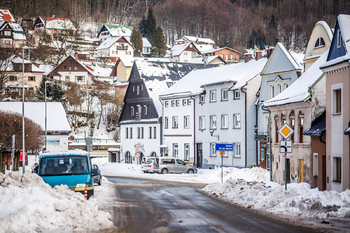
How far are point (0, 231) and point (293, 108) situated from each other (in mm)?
20412

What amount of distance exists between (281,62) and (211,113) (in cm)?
1503

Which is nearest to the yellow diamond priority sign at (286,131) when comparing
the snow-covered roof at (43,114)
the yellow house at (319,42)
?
the yellow house at (319,42)

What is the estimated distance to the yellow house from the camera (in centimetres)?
3297

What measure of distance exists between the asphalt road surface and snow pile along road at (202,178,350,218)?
2.72 ft

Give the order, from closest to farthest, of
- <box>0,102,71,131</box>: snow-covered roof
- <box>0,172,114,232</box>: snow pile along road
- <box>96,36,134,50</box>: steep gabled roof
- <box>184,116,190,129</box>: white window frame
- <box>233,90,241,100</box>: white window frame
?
<box>0,172,114,232</box>: snow pile along road → <box>233,90,241,100</box>: white window frame → <box>184,116,190,129</box>: white window frame → <box>0,102,71,131</box>: snow-covered roof → <box>96,36,134,50</box>: steep gabled roof

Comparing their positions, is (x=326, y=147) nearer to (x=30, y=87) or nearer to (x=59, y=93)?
(x=59, y=93)

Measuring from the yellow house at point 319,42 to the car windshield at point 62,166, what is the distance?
18.5 meters

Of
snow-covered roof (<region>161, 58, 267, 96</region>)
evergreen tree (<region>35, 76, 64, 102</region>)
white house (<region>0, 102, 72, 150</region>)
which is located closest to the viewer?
snow-covered roof (<region>161, 58, 267, 96</region>)

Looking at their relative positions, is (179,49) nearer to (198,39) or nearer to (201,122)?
(198,39)

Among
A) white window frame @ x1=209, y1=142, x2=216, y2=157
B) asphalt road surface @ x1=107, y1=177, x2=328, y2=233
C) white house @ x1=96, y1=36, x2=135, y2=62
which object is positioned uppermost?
white house @ x1=96, y1=36, x2=135, y2=62

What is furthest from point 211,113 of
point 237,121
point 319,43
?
point 319,43

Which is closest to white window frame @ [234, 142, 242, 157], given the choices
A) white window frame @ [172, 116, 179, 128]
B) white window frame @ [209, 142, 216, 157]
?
white window frame @ [209, 142, 216, 157]

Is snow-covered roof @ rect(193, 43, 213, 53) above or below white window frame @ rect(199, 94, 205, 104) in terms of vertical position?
above

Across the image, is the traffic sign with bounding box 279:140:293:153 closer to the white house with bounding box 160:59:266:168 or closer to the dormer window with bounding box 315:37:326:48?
the dormer window with bounding box 315:37:326:48
